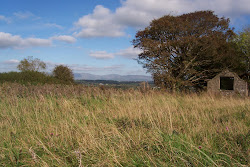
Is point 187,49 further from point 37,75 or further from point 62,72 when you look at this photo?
point 62,72

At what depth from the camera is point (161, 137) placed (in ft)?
10.1

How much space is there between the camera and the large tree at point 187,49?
1992 centimetres

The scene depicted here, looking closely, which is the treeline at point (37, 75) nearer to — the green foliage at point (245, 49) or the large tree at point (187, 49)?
the large tree at point (187, 49)

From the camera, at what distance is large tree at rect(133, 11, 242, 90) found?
19.9m

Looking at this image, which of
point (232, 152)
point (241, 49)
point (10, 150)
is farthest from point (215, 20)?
point (10, 150)

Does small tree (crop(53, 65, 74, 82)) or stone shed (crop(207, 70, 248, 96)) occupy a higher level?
small tree (crop(53, 65, 74, 82))

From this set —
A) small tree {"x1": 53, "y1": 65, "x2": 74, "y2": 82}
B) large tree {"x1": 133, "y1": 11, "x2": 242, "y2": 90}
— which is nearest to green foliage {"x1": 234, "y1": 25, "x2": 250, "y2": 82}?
large tree {"x1": 133, "y1": 11, "x2": 242, "y2": 90}

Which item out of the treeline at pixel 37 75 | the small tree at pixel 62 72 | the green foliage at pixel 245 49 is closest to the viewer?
the treeline at pixel 37 75

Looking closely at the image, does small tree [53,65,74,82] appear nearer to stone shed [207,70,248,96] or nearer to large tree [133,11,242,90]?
large tree [133,11,242,90]

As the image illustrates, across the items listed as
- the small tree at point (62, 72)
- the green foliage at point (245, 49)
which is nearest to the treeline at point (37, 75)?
the small tree at point (62, 72)

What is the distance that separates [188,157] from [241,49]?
25.5m

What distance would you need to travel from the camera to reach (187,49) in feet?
68.7

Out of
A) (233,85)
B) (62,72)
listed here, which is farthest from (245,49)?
(62,72)

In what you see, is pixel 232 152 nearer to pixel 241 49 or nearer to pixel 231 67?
pixel 231 67
